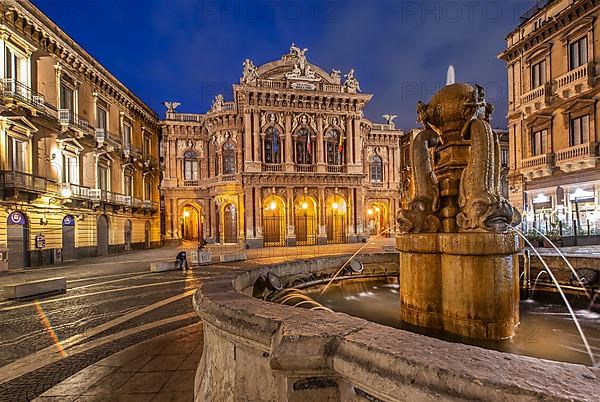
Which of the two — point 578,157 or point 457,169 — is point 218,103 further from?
point 457,169

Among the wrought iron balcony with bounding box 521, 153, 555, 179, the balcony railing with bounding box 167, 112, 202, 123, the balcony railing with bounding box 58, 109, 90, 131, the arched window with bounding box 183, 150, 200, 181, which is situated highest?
the balcony railing with bounding box 167, 112, 202, 123

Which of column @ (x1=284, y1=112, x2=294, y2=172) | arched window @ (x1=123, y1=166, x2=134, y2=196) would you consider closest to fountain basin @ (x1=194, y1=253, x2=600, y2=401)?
column @ (x1=284, y1=112, x2=294, y2=172)

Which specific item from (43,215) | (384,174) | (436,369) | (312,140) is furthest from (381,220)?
(436,369)

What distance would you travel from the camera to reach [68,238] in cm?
2067

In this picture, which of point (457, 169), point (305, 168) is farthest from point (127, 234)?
point (457, 169)

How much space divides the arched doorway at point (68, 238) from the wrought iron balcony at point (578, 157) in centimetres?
3048

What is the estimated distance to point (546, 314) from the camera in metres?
4.62

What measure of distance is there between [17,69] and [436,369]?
23033 mm

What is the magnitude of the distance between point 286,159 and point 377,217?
1459cm

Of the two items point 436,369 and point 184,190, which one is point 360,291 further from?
point 184,190

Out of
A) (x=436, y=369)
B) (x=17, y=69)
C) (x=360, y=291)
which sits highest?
(x=17, y=69)

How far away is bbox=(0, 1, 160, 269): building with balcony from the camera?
16.4m

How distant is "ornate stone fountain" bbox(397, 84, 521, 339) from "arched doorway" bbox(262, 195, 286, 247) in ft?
79.7

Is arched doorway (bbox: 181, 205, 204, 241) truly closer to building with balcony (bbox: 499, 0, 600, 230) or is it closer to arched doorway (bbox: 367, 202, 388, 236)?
arched doorway (bbox: 367, 202, 388, 236)
